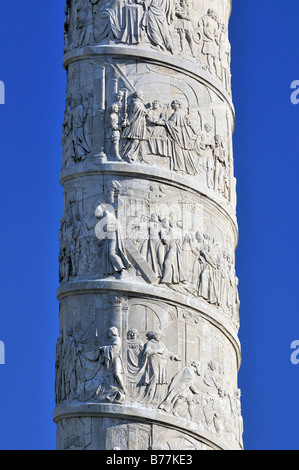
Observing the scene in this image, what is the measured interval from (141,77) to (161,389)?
2.86m

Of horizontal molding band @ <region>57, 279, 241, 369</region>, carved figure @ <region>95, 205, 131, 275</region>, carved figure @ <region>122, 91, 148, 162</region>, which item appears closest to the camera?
horizontal molding band @ <region>57, 279, 241, 369</region>

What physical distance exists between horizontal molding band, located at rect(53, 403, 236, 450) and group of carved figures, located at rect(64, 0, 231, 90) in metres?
3.35

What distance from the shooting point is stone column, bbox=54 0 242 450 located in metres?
17.4

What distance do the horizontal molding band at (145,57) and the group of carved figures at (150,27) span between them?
9 cm

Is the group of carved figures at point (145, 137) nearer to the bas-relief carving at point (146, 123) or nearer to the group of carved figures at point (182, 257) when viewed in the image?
the bas-relief carving at point (146, 123)

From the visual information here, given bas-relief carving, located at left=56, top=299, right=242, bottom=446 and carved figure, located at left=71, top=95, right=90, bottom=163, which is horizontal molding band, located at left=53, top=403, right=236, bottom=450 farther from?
carved figure, located at left=71, top=95, right=90, bottom=163

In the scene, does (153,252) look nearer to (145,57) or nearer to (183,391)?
(183,391)

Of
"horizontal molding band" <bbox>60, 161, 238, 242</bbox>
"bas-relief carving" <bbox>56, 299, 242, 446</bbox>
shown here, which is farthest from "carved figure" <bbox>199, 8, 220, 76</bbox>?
"bas-relief carving" <bbox>56, 299, 242, 446</bbox>

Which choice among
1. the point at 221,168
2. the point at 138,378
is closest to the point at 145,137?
the point at 221,168

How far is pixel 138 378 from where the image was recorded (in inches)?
686

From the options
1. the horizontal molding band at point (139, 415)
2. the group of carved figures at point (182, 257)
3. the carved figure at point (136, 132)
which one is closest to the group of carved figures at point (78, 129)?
the carved figure at point (136, 132)

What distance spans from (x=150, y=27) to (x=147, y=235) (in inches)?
77.4
